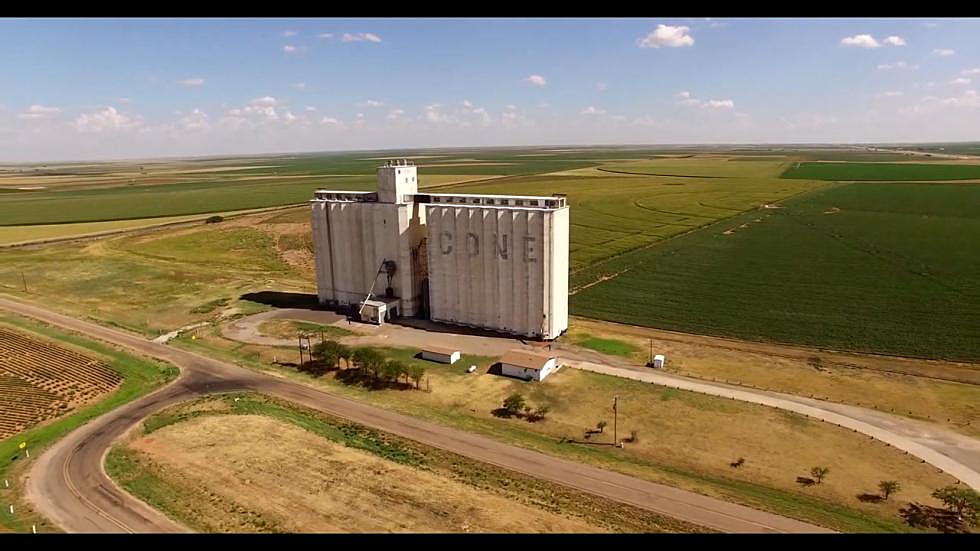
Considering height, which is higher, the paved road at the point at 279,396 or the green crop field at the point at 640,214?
the green crop field at the point at 640,214

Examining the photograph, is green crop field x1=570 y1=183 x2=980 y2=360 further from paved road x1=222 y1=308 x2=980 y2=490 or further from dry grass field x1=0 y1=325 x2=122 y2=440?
dry grass field x1=0 y1=325 x2=122 y2=440

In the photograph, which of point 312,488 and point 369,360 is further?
point 369,360

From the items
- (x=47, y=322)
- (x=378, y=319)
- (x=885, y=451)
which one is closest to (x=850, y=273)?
(x=885, y=451)

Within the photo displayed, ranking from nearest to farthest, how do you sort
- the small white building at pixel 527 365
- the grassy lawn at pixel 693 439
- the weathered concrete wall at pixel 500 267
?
the grassy lawn at pixel 693 439
the small white building at pixel 527 365
the weathered concrete wall at pixel 500 267

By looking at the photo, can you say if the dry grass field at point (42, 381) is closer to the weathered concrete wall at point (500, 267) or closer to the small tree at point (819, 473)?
the weathered concrete wall at point (500, 267)

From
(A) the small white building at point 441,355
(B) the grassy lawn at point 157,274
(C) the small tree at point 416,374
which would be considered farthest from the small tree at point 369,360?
(B) the grassy lawn at point 157,274

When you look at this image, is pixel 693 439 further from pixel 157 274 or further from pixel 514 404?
pixel 157 274

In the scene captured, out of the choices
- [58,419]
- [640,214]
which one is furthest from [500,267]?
[640,214]
